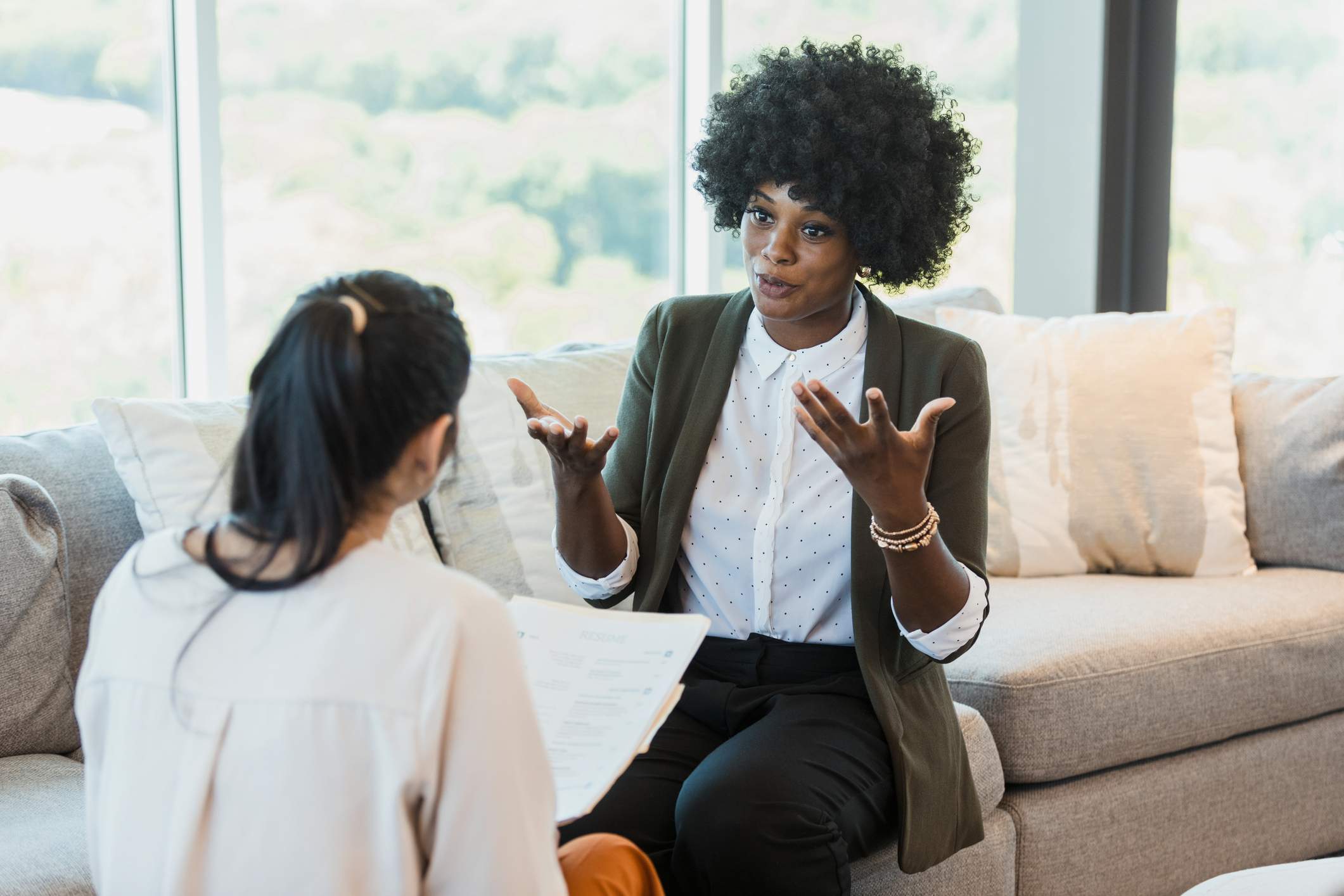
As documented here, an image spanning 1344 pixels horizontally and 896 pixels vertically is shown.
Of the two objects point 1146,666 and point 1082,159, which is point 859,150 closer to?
point 1146,666

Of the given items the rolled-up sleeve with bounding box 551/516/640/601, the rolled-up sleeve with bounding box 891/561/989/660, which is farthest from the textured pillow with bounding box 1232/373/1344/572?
the rolled-up sleeve with bounding box 551/516/640/601

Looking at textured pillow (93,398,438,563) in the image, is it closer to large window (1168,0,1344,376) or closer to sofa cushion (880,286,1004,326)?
sofa cushion (880,286,1004,326)

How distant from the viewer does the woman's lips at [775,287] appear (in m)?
1.60

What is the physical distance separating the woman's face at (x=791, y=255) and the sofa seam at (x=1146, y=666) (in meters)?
0.64

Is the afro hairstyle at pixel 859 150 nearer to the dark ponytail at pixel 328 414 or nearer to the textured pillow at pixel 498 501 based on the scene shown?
the textured pillow at pixel 498 501

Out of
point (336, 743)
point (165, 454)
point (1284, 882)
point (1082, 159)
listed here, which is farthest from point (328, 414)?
point (1082, 159)

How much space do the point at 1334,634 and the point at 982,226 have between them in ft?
5.73

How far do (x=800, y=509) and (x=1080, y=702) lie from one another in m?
0.61

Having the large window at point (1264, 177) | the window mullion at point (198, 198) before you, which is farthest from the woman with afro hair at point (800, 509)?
the large window at point (1264, 177)

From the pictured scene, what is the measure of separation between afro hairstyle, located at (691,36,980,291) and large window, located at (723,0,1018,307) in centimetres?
165

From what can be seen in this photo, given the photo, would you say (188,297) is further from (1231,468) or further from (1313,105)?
(1313,105)

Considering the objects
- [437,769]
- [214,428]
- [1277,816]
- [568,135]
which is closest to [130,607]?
[437,769]

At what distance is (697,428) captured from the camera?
65.0 inches

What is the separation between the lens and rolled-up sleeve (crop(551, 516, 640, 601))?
1.60m
